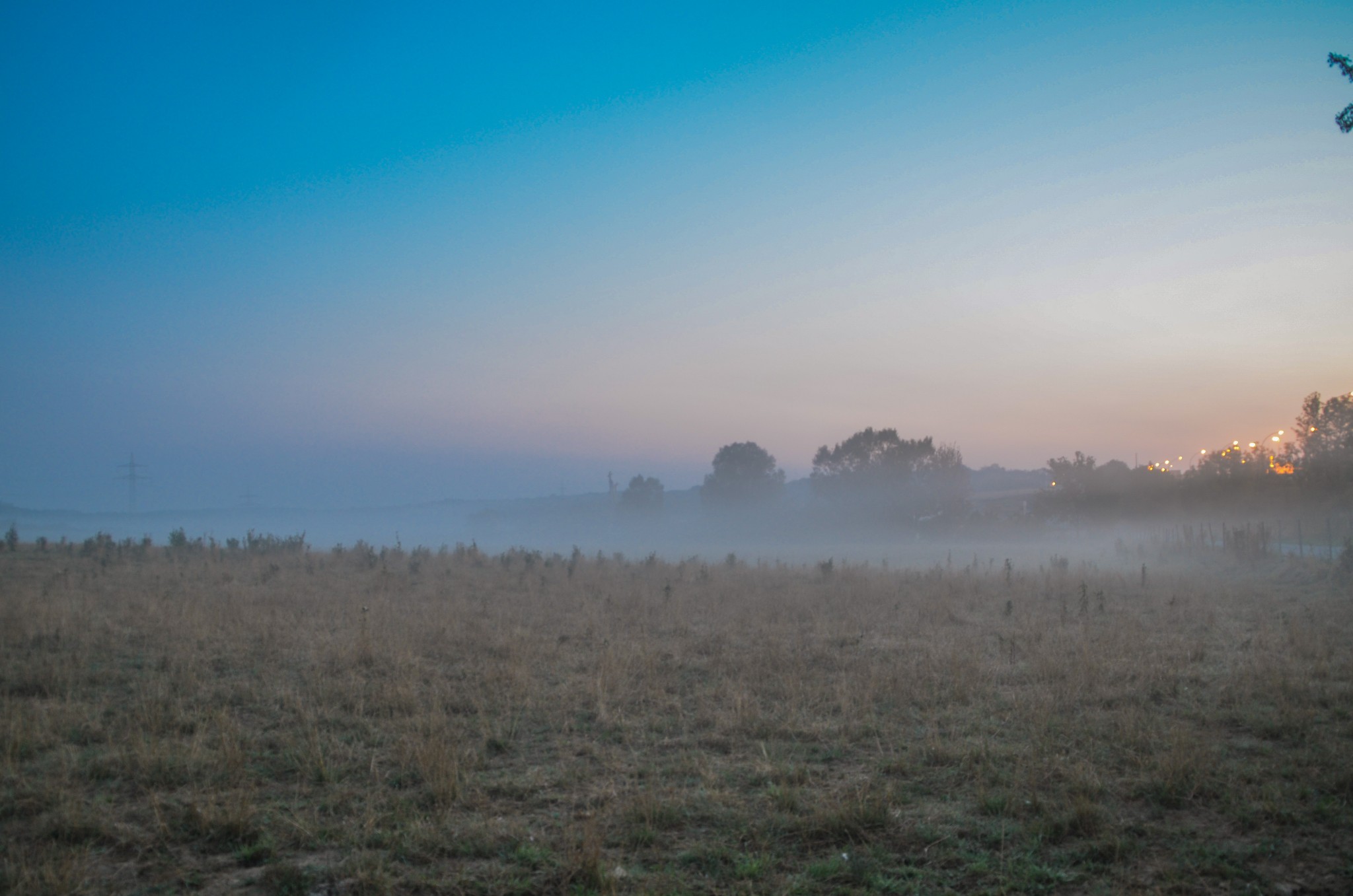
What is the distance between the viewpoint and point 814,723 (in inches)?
316

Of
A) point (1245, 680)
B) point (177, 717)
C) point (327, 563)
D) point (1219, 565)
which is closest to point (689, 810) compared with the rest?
point (177, 717)

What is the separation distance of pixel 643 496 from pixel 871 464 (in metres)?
45.9

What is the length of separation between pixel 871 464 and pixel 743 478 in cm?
2028

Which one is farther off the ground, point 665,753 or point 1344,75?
point 1344,75

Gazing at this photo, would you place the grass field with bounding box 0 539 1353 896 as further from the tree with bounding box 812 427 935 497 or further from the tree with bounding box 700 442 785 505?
the tree with bounding box 700 442 785 505

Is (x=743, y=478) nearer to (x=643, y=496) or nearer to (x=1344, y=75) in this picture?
(x=643, y=496)

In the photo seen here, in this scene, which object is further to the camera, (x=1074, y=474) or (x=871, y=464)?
(x=871, y=464)

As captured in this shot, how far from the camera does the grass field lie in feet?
16.2

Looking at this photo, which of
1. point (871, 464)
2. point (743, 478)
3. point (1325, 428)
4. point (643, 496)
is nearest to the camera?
point (1325, 428)

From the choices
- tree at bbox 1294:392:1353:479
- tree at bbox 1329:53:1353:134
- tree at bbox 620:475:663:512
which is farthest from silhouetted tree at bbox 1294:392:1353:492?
tree at bbox 620:475:663:512

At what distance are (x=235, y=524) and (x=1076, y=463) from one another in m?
121

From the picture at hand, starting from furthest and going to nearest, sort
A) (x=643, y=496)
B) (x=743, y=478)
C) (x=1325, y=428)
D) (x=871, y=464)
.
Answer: (x=643, y=496)
(x=743, y=478)
(x=871, y=464)
(x=1325, y=428)

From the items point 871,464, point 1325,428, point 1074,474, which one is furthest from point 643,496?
point 1325,428

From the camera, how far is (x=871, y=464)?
85.4 metres
